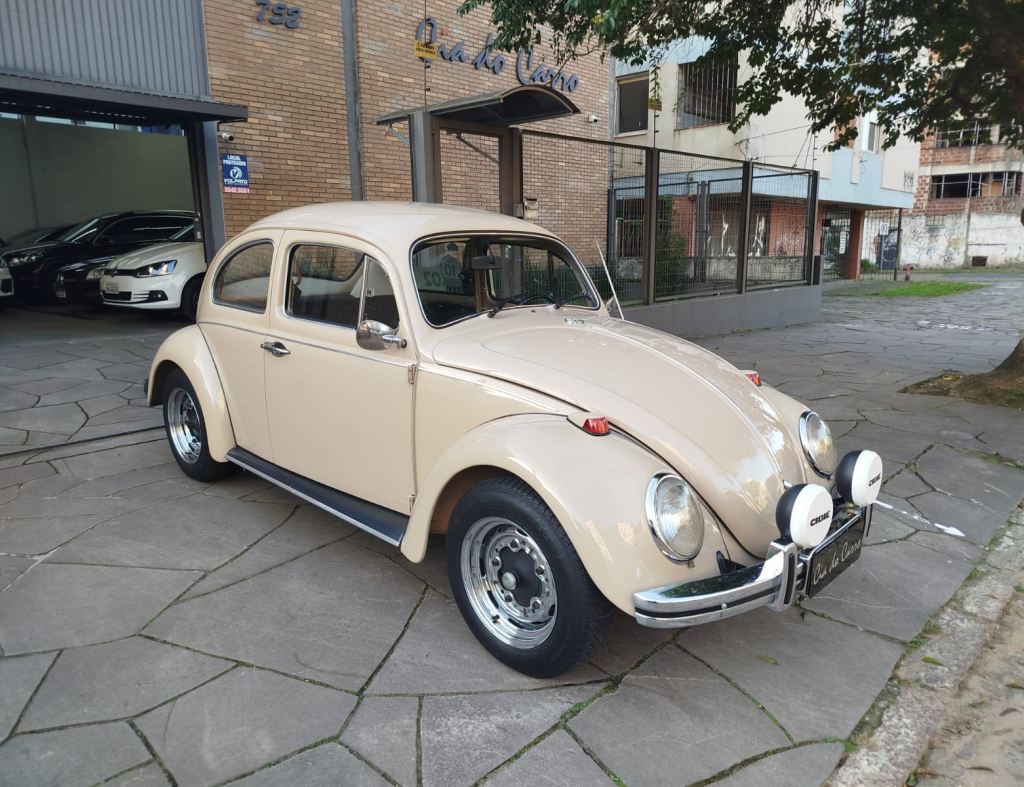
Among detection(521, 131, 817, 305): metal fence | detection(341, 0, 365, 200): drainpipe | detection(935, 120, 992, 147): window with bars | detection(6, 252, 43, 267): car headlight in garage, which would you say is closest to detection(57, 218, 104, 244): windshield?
detection(6, 252, 43, 267): car headlight in garage

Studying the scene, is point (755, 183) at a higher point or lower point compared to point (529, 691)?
higher

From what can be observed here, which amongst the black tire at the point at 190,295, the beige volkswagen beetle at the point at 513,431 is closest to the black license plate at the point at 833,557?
the beige volkswagen beetle at the point at 513,431

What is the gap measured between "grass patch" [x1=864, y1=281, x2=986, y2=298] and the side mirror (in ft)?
59.1

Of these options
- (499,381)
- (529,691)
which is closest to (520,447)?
(499,381)

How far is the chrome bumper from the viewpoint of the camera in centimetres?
224

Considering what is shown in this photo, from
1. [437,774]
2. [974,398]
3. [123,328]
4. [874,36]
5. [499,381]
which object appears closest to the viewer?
[437,774]

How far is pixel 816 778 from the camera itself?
223cm

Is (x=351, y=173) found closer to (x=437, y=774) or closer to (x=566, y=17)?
(x=566, y=17)

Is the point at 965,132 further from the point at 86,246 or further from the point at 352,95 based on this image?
the point at 86,246

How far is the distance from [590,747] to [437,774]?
1.69ft

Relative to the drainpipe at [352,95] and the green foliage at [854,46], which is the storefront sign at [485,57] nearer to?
the drainpipe at [352,95]

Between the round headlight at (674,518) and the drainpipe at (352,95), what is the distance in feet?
33.4

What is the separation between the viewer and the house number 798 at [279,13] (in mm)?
10477

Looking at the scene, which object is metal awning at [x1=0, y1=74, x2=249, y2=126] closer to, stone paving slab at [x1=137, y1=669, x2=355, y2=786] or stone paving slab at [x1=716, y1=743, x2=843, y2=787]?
stone paving slab at [x1=137, y1=669, x2=355, y2=786]
